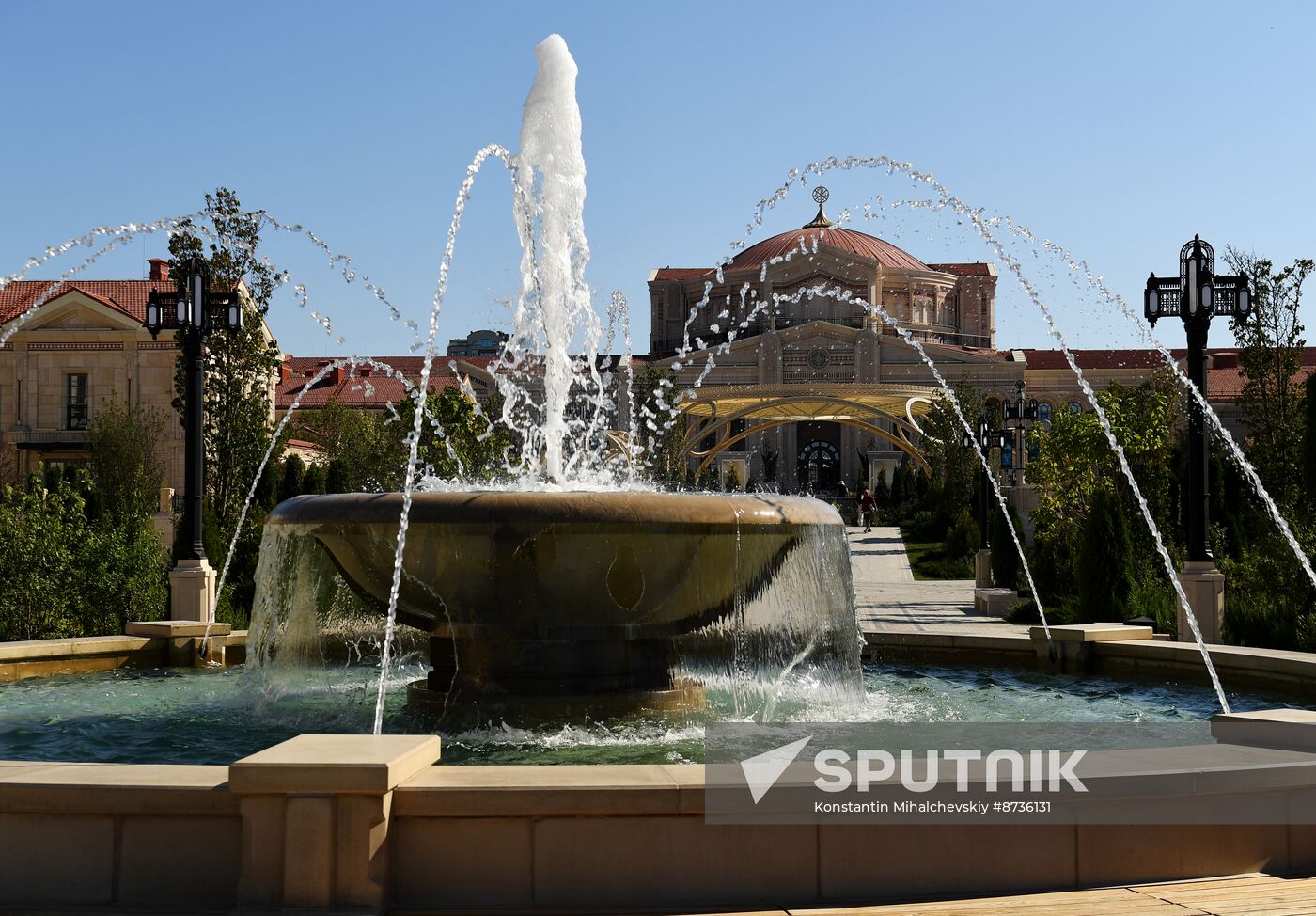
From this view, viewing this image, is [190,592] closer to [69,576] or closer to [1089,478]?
[69,576]

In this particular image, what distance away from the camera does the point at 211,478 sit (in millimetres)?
19828

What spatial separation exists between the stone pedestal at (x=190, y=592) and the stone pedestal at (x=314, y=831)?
8289 millimetres

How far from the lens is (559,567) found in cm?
743

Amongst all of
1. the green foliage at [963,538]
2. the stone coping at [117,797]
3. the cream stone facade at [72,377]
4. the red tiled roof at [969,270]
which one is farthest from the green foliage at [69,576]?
the red tiled roof at [969,270]

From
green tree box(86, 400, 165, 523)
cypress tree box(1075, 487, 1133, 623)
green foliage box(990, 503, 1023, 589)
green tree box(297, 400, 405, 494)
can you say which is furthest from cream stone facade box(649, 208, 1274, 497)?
cypress tree box(1075, 487, 1133, 623)

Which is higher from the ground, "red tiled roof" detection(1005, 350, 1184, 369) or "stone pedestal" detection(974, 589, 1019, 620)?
"red tiled roof" detection(1005, 350, 1184, 369)

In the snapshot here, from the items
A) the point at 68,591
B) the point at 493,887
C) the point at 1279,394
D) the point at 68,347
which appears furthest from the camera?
the point at 68,347

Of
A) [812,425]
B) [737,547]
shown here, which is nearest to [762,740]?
[737,547]

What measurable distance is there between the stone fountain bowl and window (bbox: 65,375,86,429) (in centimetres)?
4370

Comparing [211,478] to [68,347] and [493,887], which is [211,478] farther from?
[68,347]

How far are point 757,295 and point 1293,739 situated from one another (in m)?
71.5

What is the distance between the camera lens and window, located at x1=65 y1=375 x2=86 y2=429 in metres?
47.7

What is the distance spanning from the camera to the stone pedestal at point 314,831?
4.32 metres

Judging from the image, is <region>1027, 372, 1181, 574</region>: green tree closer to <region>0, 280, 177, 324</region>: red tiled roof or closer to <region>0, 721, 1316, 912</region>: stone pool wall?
<region>0, 721, 1316, 912</region>: stone pool wall
